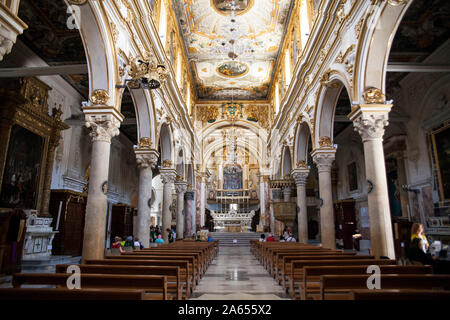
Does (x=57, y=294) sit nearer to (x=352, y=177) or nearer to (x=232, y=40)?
(x=232, y=40)

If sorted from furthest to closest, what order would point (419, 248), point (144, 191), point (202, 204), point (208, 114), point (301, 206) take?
point (202, 204) < point (208, 114) < point (301, 206) < point (144, 191) < point (419, 248)

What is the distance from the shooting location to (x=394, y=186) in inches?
489

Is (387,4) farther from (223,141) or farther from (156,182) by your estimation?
(156,182)

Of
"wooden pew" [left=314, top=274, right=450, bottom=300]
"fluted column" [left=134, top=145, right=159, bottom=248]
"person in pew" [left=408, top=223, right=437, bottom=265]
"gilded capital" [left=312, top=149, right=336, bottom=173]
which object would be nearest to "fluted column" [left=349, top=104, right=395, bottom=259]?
"person in pew" [left=408, top=223, right=437, bottom=265]

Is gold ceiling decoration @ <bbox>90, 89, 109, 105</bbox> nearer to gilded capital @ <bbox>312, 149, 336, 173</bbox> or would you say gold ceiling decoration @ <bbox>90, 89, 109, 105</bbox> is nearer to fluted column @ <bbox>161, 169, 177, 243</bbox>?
fluted column @ <bbox>161, 169, 177, 243</bbox>

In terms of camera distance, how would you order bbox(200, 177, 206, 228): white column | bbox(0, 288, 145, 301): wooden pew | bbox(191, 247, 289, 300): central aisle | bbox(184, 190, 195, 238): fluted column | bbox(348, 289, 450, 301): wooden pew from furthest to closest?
bbox(200, 177, 206, 228): white column → bbox(184, 190, 195, 238): fluted column → bbox(191, 247, 289, 300): central aisle → bbox(0, 288, 145, 301): wooden pew → bbox(348, 289, 450, 301): wooden pew

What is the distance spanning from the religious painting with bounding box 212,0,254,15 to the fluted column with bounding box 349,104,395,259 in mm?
9426

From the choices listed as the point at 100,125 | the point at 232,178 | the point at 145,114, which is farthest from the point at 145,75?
the point at 232,178

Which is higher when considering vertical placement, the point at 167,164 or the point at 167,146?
the point at 167,146

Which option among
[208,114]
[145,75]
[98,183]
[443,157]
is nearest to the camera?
[98,183]

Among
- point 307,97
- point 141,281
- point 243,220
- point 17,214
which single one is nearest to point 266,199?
point 243,220

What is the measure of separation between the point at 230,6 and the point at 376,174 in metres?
11.0

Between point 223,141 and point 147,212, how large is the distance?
58.7 feet

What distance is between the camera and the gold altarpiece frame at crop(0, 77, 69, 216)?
8.66 metres
